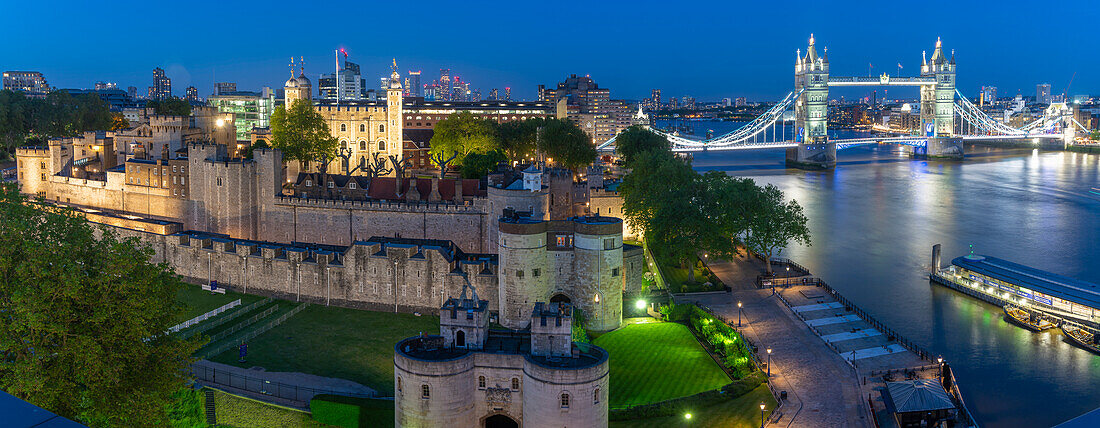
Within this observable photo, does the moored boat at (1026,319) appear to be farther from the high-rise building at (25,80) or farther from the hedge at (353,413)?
the high-rise building at (25,80)

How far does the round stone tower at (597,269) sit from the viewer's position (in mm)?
28609

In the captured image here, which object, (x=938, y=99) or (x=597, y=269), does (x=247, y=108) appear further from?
(x=938, y=99)

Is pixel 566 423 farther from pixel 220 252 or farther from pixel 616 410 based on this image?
pixel 220 252

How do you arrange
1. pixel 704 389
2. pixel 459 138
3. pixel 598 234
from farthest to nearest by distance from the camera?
pixel 459 138
pixel 598 234
pixel 704 389

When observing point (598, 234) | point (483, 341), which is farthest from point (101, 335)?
point (598, 234)

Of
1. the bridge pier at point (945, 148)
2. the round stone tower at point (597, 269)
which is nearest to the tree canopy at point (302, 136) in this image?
the round stone tower at point (597, 269)

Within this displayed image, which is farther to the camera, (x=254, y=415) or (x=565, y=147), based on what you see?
(x=565, y=147)

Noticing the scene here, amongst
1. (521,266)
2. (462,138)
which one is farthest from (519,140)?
(521,266)

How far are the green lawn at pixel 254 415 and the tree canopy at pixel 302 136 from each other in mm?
30267

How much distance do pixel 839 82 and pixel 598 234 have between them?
118132 mm

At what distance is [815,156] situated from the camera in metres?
112

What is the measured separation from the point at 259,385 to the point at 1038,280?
100 ft

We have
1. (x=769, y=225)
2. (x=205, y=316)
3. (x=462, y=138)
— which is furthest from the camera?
(x=462, y=138)

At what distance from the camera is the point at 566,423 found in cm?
1966
